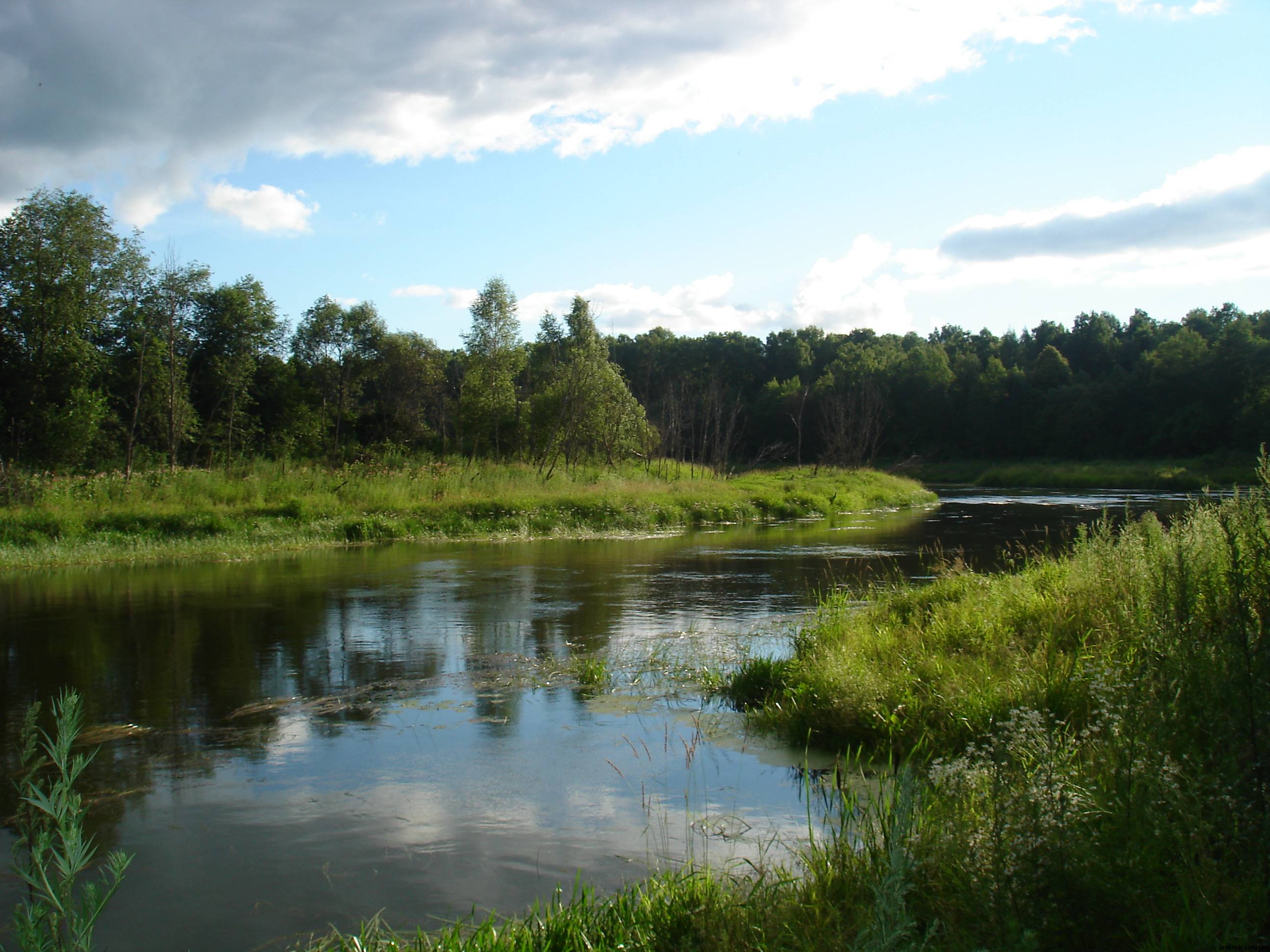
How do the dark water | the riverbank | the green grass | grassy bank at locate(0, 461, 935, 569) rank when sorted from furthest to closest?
grassy bank at locate(0, 461, 935, 569)
the dark water
the green grass
the riverbank

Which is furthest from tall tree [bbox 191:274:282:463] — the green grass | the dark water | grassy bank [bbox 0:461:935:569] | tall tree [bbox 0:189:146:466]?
the green grass

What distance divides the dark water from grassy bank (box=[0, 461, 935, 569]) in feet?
10.5

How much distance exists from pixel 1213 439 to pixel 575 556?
191ft

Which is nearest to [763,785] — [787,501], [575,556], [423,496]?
[575,556]

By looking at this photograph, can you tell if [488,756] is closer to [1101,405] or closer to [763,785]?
[763,785]

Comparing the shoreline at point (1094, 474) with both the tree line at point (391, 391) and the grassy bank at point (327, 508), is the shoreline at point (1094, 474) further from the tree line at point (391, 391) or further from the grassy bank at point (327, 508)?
the grassy bank at point (327, 508)

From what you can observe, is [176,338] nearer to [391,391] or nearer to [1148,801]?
[391,391]

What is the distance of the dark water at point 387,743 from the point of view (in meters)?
4.52

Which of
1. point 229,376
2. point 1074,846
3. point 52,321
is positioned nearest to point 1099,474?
point 229,376

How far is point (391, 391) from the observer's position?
148ft

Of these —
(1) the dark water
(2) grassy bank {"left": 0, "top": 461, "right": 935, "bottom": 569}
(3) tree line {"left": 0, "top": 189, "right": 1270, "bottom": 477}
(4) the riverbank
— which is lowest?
(1) the dark water

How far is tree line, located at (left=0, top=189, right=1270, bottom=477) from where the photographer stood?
29.2 meters

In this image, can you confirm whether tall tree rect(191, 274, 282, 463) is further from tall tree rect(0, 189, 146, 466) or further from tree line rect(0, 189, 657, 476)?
tall tree rect(0, 189, 146, 466)

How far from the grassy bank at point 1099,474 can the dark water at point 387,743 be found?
4434 centimetres
